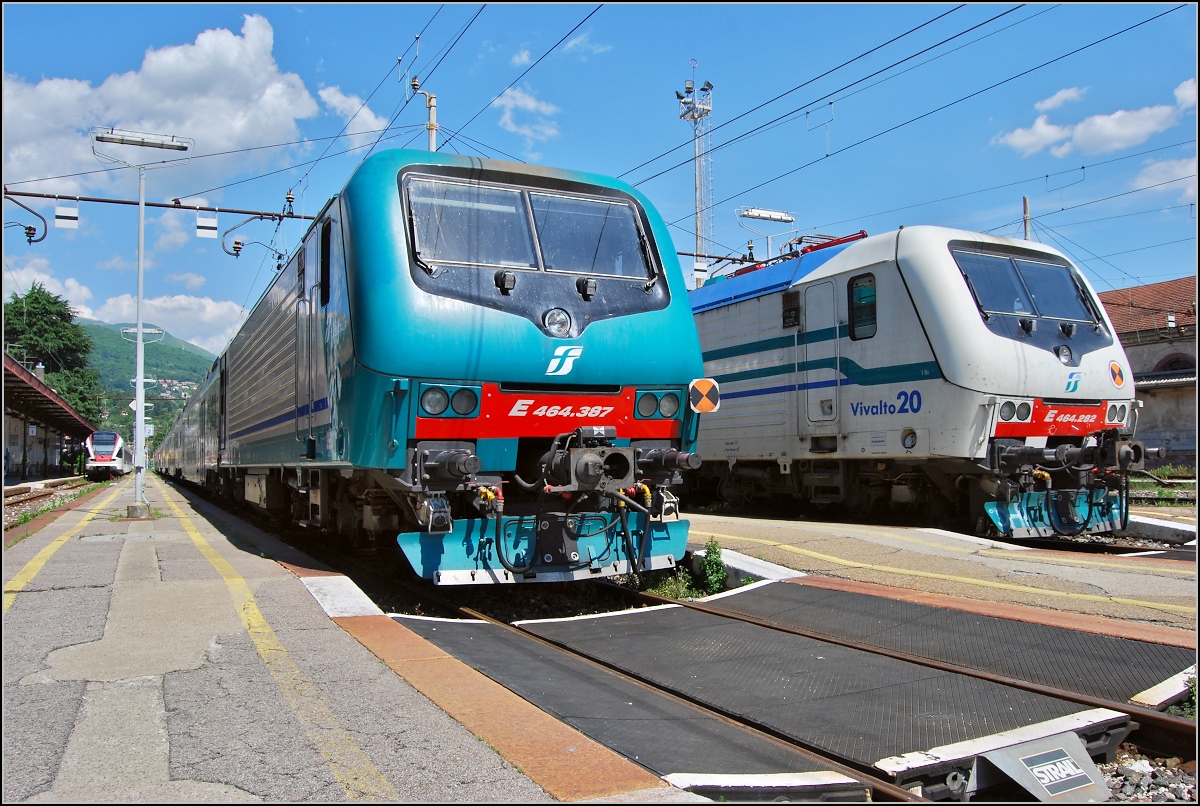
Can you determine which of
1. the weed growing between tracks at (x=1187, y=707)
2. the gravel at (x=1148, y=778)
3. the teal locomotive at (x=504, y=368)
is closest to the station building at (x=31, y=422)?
the teal locomotive at (x=504, y=368)

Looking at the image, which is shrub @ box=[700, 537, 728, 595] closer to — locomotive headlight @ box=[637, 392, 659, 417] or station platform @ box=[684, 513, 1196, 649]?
station platform @ box=[684, 513, 1196, 649]

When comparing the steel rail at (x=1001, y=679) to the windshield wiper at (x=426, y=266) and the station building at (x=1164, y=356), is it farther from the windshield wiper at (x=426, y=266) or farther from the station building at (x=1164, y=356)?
the station building at (x=1164, y=356)

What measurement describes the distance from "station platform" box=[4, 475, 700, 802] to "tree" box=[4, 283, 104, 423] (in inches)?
2524

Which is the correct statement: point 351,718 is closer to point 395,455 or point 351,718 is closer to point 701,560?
point 395,455

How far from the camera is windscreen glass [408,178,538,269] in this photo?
21.7ft

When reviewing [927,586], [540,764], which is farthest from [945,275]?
[540,764]

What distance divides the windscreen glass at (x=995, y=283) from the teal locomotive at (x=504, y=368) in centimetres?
438

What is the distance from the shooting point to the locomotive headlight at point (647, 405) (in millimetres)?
7129

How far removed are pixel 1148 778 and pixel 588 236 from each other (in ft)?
17.4

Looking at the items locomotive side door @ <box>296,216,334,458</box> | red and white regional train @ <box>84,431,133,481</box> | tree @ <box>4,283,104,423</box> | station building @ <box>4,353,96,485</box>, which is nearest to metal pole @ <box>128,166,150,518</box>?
station building @ <box>4,353,96,485</box>

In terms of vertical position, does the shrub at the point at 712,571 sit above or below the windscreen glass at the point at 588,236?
below

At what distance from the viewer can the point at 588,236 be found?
728cm

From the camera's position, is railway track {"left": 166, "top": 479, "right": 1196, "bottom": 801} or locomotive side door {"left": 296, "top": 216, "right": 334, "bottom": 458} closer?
railway track {"left": 166, "top": 479, "right": 1196, "bottom": 801}

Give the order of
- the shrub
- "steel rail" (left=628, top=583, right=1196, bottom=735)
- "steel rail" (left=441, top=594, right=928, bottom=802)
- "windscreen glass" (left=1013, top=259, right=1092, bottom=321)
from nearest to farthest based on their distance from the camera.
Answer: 1. "steel rail" (left=441, top=594, right=928, bottom=802)
2. "steel rail" (left=628, top=583, right=1196, bottom=735)
3. the shrub
4. "windscreen glass" (left=1013, top=259, right=1092, bottom=321)
